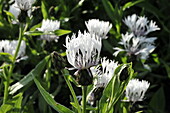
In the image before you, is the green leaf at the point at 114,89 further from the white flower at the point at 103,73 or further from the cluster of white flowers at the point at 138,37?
the cluster of white flowers at the point at 138,37

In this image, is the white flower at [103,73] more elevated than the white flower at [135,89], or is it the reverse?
the white flower at [103,73]

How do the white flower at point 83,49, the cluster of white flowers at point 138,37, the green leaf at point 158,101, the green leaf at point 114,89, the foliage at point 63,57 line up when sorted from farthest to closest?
1. the green leaf at point 158,101
2. the cluster of white flowers at point 138,37
3. the foliage at point 63,57
4. the green leaf at point 114,89
5. the white flower at point 83,49

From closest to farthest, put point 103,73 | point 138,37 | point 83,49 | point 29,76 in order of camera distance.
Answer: point 83,49 → point 103,73 → point 29,76 → point 138,37

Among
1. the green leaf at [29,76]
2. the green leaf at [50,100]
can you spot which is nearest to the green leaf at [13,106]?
the green leaf at [29,76]

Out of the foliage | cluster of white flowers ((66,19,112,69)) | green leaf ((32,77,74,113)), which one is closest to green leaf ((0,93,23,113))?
the foliage

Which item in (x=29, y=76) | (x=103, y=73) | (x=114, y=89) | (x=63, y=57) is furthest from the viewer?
(x=63, y=57)

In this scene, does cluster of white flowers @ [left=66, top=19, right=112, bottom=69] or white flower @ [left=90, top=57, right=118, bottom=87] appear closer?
cluster of white flowers @ [left=66, top=19, right=112, bottom=69]

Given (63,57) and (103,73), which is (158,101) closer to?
(63,57)

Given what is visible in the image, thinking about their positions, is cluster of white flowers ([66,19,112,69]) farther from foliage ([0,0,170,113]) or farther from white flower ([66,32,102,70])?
foliage ([0,0,170,113])

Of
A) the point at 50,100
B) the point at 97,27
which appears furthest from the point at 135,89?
the point at 50,100

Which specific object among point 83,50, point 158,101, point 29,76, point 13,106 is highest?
point 83,50
